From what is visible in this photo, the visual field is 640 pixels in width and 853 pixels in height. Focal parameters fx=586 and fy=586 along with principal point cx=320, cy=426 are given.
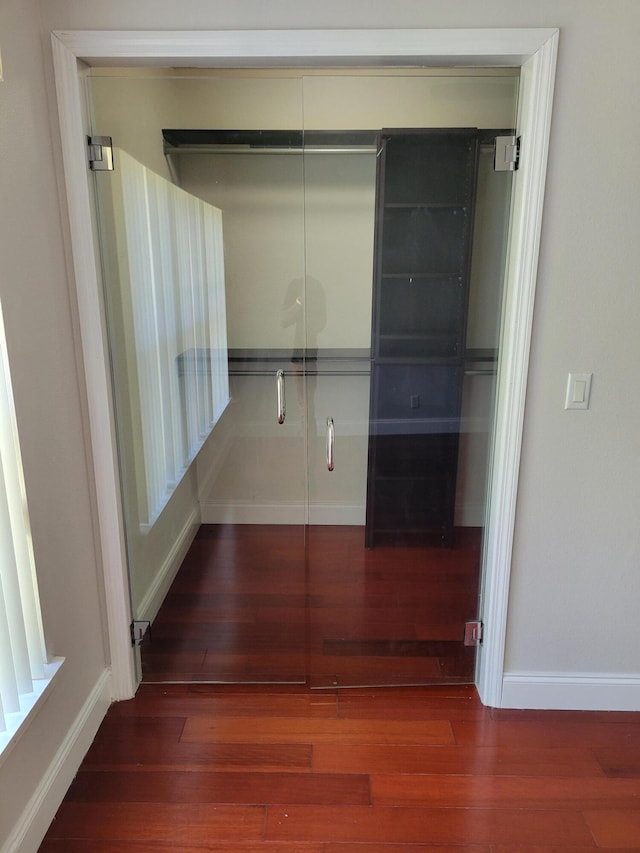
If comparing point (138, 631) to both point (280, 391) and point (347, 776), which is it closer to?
point (347, 776)

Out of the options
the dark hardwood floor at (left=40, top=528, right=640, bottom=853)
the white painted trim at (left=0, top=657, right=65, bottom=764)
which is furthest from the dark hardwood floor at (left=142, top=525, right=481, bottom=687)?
the white painted trim at (left=0, top=657, right=65, bottom=764)

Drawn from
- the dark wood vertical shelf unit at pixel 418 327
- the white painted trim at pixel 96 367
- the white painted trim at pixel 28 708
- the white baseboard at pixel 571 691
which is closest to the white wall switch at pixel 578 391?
the dark wood vertical shelf unit at pixel 418 327

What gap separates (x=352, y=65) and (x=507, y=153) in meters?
0.52

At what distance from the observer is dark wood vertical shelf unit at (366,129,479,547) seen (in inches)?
85.7

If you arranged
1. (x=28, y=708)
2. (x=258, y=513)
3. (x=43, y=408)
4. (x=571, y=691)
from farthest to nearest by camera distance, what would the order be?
1. (x=258, y=513)
2. (x=571, y=691)
3. (x=43, y=408)
4. (x=28, y=708)

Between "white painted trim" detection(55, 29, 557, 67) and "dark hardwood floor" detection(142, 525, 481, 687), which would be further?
"dark hardwood floor" detection(142, 525, 481, 687)

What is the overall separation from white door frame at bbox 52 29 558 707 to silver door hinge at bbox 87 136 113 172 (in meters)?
0.04

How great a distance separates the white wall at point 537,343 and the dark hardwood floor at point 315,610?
31cm

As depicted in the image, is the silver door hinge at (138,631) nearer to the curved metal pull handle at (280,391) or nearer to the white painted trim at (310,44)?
the curved metal pull handle at (280,391)

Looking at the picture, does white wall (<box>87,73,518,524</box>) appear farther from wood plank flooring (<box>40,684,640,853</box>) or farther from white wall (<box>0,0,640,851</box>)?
wood plank flooring (<box>40,684,640,853</box>)

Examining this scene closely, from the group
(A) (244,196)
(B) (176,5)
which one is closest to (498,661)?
(A) (244,196)

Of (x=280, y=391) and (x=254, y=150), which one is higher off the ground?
(x=254, y=150)

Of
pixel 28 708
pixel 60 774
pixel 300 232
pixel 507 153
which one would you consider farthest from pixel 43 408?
pixel 507 153

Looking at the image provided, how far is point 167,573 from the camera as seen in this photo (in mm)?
2449
